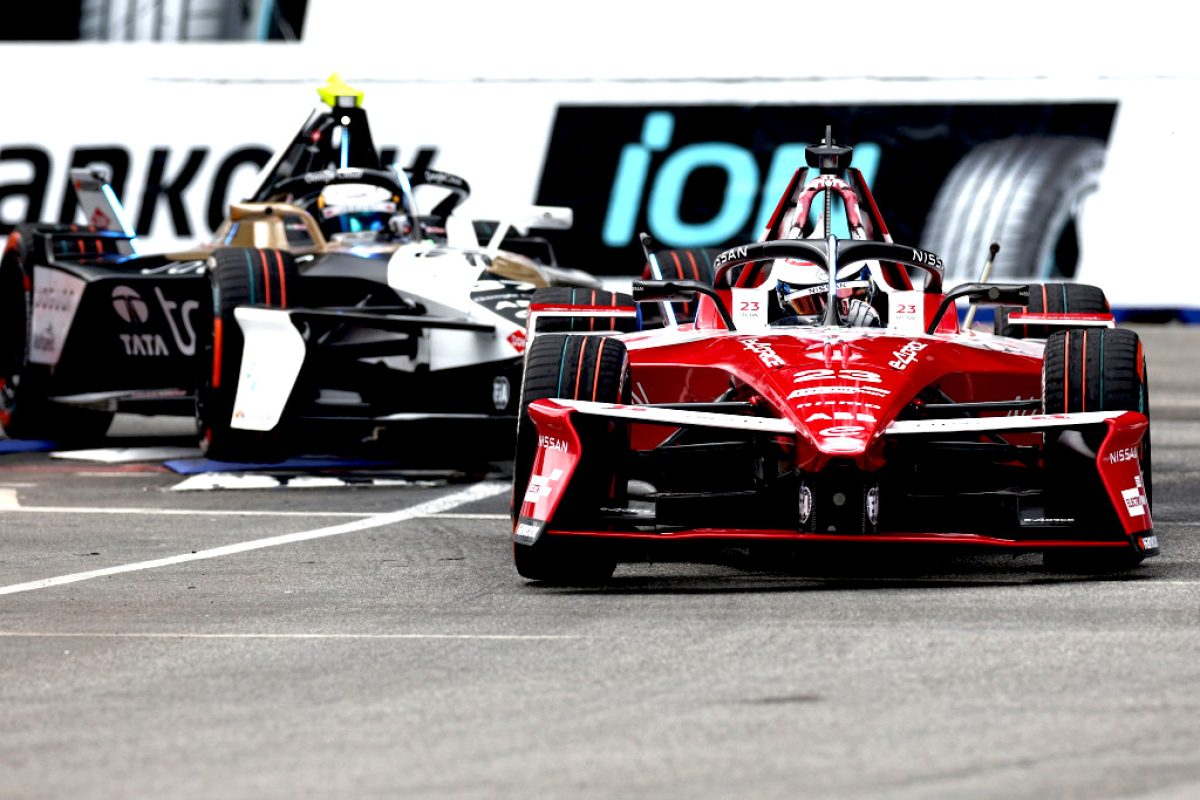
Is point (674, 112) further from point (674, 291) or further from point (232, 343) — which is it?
point (674, 291)

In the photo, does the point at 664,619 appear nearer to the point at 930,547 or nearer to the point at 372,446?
the point at 930,547

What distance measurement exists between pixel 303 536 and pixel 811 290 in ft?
8.06

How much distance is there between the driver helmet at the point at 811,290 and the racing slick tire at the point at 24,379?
619cm

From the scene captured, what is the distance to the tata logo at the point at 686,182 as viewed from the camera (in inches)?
921

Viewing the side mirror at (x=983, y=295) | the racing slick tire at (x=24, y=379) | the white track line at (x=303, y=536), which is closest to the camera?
the white track line at (x=303, y=536)

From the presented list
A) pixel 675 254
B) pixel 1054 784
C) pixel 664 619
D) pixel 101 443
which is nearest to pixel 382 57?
pixel 101 443

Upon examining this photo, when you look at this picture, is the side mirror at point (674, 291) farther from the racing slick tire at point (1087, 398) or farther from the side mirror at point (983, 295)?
the racing slick tire at point (1087, 398)

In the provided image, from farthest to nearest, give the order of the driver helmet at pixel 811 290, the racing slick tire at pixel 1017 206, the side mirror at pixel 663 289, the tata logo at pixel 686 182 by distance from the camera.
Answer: the tata logo at pixel 686 182 < the racing slick tire at pixel 1017 206 < the driver helmet at pixel 811 290 < the side mirror at pixel 663 289

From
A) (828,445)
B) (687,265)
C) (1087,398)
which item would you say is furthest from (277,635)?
(687,265)

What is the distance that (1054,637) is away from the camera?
6.58 metres

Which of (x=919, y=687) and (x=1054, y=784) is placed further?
(x=919, y=687)

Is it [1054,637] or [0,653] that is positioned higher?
[1054,637]

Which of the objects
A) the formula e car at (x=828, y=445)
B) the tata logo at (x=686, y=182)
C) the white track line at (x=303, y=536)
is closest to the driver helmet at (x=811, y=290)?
the formula e car at (x=828, y=445)

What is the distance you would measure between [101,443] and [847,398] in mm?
8406
